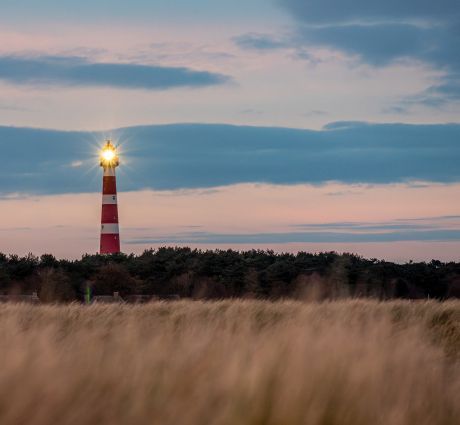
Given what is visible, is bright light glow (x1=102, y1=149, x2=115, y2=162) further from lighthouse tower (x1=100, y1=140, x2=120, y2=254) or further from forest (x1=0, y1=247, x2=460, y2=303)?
forest (x1=0, y1=247, x2=460, y2=303)

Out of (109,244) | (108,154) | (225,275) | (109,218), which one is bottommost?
(225,275)

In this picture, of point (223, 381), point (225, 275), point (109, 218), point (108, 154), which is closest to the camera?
point (223, 381)

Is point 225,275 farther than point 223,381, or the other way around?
point 225,275

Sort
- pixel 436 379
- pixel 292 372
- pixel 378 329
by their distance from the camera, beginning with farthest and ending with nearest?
pixel 378 329 < pixel 436 379 < pixel 292 372

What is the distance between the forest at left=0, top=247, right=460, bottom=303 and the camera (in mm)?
43094

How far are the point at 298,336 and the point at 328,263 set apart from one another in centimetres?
4496

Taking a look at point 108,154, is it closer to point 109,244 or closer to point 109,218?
point 109,218

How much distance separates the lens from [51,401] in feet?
18.9

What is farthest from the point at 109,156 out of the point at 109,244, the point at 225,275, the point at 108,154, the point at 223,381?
the point at 223,381

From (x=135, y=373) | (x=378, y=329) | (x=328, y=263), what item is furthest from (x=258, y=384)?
(x=328, y=263)

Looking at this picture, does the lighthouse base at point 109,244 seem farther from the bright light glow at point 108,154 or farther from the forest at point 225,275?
the bright light glow at point 108,154

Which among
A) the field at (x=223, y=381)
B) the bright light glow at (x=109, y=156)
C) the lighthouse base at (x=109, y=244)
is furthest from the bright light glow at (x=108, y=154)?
the field at (x=223, y=381)

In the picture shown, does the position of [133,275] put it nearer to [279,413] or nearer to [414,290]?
[414,290]

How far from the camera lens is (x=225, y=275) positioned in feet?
160
